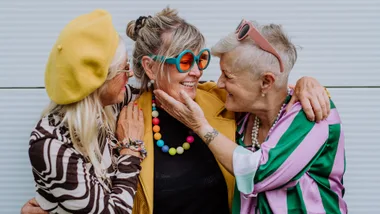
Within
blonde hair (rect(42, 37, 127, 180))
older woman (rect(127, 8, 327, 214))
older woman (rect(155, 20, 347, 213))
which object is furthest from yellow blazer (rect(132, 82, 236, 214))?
blonde hair (rect(42, 37, 127, 180))

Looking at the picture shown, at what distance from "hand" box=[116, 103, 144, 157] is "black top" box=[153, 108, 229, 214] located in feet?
0.40

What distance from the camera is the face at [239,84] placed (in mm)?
1971

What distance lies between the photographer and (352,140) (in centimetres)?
258

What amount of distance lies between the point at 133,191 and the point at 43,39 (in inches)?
43.3

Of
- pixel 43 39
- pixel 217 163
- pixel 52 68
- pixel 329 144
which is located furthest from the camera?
pixel 43 39

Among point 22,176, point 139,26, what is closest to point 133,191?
point 139,26

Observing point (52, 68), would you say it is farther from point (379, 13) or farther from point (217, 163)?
point (379, 13)

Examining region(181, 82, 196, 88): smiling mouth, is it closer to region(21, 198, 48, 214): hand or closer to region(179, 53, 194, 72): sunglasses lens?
region(179, 53, 194, 72): sunglasses lens

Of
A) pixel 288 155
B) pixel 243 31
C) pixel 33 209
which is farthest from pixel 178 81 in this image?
pixel 33 209

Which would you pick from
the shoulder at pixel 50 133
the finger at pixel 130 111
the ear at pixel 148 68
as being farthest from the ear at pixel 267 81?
the shoulder at pixel 50 133

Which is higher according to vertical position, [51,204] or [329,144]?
[329,144]

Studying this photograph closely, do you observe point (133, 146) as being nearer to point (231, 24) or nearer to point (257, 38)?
point (257, 38)

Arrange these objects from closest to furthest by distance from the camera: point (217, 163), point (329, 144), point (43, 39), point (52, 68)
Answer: point (52, 68)
point (329, 144)
point (217, 163)
point (43, 39)

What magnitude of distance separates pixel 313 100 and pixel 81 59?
94 centimetres
